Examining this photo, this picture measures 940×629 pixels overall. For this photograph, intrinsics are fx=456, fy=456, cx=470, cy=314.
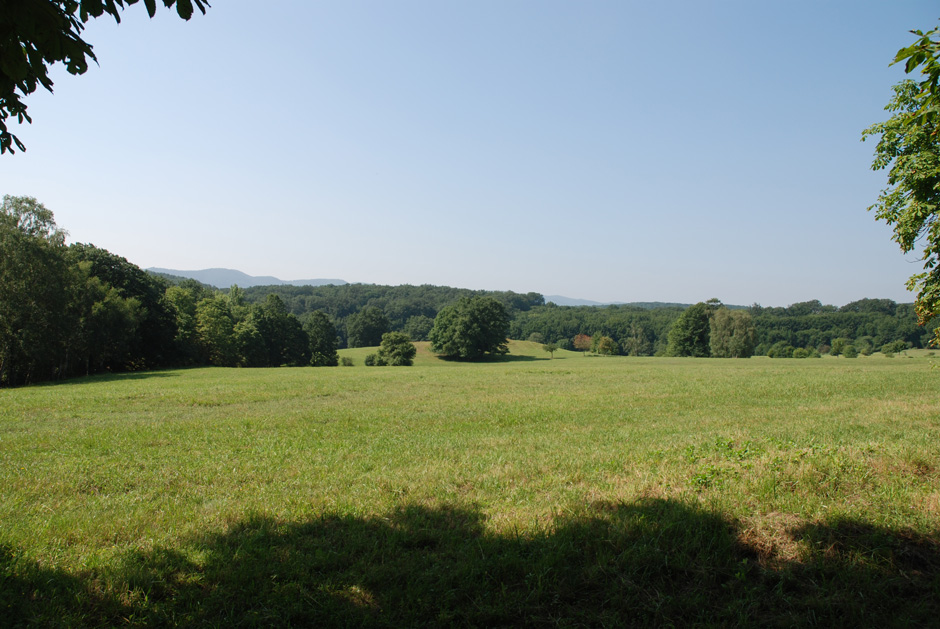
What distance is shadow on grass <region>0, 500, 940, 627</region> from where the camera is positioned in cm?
359

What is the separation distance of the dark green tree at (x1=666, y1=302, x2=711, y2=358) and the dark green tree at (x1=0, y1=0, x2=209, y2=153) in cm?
8676

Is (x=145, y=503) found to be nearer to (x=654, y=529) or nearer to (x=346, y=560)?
(x=346, y=560)

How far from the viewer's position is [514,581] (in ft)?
13.3

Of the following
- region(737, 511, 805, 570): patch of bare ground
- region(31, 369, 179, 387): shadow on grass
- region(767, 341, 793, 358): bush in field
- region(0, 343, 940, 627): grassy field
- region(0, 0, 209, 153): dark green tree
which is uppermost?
region(0, 0, 209, 153): dark green tree

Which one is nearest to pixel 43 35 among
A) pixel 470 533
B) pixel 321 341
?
pixel 470 533

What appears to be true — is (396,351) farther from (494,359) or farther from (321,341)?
(321,341)

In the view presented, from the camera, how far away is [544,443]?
10.8 metres

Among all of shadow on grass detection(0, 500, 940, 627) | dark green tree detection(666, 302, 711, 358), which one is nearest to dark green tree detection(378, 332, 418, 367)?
dark green tree detection(666, 302, 711, 358)

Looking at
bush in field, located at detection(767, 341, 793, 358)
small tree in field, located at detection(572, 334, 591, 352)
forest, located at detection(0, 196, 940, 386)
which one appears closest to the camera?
forest, located at detection(0, 196, 940, 386)

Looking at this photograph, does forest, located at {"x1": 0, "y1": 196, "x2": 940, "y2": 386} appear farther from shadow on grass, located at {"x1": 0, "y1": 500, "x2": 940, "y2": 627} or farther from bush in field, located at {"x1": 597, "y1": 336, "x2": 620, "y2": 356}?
shadow on grass, located at {"x1": 0, "y1": 500, "x2": 940, "y2": 627}

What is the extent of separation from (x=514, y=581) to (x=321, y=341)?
75516mm

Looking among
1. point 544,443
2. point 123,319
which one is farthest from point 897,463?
point 123,319

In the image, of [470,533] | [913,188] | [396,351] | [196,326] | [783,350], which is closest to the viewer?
[470,533]

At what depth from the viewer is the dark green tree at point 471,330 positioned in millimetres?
71312
